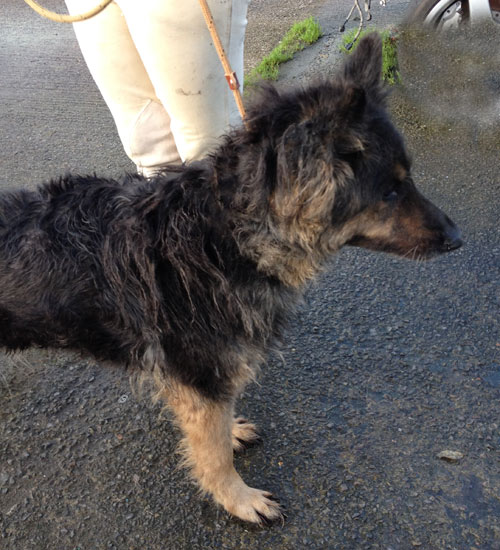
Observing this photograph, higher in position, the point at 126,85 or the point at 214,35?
the point at 214,35

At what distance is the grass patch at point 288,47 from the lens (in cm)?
573

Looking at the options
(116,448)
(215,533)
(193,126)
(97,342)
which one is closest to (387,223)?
(193,126)

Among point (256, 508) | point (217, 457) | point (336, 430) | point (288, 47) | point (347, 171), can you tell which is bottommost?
point (336, 430)

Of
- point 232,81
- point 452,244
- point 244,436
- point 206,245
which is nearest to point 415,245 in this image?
point 452,244

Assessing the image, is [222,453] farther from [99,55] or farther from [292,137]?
[99,55]

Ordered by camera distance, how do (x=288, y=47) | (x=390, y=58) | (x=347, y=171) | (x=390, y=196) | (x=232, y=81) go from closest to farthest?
(x=347, y=171)
(x=390, y=196)
(x=232, y=81)
(x=390, y=58)
(x=288, y=47)

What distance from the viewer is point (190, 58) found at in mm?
2369

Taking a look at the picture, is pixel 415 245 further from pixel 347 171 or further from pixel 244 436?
pixel 244 436

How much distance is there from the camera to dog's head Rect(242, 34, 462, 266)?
1701mm

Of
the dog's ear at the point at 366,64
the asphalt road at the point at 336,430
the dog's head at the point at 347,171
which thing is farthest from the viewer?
the asphalt road at the point at 336,430

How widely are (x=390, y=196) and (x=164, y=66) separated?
119cm

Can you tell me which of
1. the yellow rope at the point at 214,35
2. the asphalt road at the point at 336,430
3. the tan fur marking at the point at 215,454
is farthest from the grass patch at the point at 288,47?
the tan fur marking at the point at 215,454

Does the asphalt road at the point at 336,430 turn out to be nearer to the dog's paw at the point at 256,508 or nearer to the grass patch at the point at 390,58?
the dog's paw at the point at 256,508

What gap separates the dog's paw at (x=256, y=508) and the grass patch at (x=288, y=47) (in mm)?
4336
